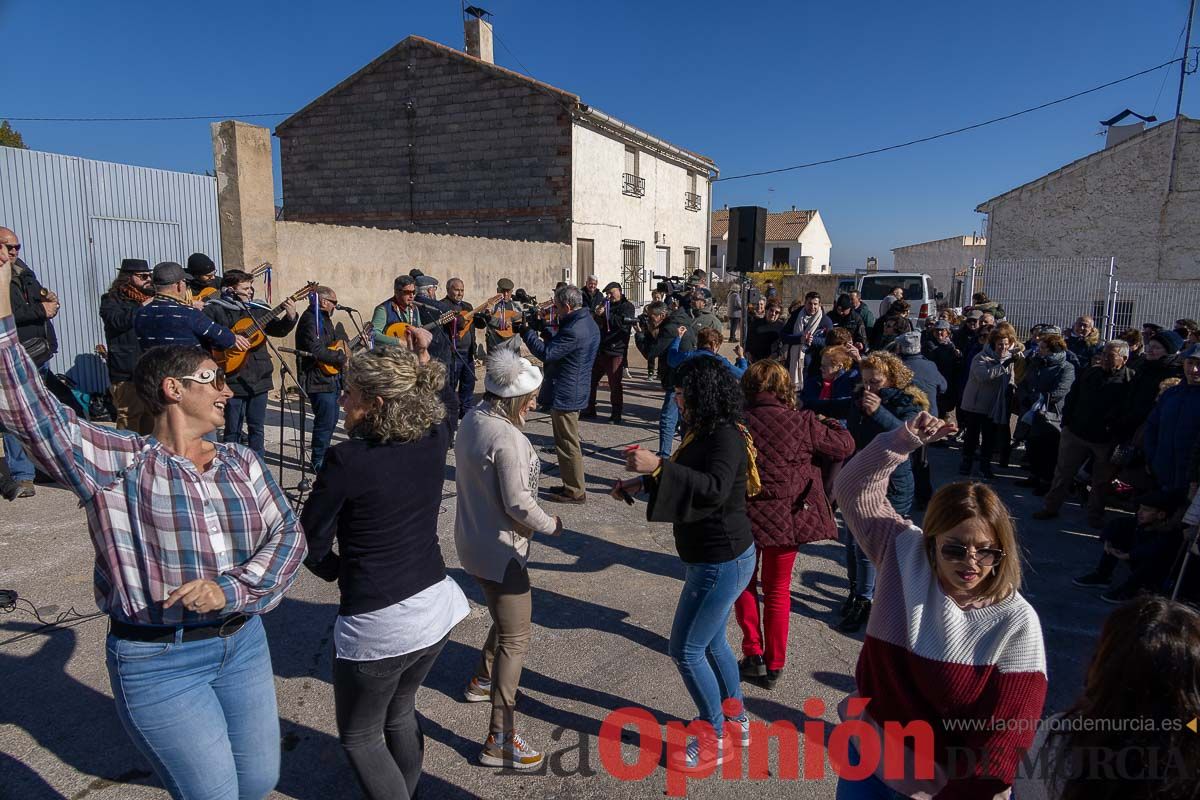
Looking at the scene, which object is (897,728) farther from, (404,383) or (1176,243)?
(1176,243)

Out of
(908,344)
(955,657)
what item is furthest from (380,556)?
(908,344)

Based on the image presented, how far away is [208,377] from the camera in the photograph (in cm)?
198

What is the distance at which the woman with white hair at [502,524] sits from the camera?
8.99 feet

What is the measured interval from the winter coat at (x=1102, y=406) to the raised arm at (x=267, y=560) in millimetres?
6097

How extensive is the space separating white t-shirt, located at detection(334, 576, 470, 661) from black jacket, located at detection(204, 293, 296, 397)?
4059 millimetres

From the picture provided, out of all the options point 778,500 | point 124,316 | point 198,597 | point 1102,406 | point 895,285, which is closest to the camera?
point 198,597

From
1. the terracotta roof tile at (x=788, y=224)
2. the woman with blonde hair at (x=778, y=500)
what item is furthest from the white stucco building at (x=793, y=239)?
the woman with blonde hair at (x=778, y=500)

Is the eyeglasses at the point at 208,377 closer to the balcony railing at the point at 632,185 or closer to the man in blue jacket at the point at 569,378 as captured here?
the man in blue jacket at the point at 569,378

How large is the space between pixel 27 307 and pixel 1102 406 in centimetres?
831

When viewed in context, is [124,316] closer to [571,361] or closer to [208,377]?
[571,361]

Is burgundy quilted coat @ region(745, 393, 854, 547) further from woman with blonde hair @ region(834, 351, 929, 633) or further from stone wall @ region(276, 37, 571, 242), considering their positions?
stone wall @ region(276, 37, 571, 242)

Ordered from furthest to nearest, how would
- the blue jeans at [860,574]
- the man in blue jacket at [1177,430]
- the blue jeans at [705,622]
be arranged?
the man in blue jacket at [1177,430]
the blue jeans at [860,574]
the blue jeans at [705,622]

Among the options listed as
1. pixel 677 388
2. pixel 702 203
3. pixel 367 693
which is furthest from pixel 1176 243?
pixel 367 693

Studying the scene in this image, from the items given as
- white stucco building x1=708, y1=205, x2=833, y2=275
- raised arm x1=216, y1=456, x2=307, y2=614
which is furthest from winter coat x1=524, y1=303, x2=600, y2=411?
white stucco building x1=708, y1=205, x2=833, y2=275
